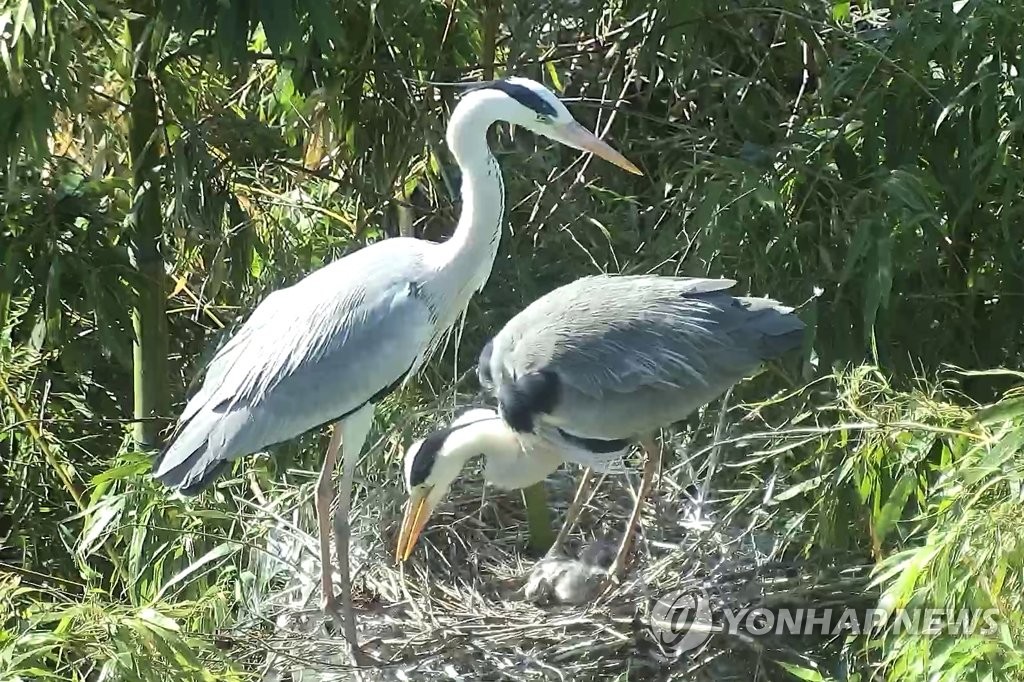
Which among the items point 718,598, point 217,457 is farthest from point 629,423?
point 217,457

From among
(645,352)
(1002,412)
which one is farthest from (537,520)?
(1002,412)

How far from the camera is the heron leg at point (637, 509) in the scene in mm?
3246

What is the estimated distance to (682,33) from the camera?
12.0 feet

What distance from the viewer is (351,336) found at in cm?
310

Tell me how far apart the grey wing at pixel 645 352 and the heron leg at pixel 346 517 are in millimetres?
372

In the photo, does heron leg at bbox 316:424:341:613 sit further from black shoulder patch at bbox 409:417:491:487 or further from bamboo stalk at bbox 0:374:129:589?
bamboo stalk at bbox 0:374:129:589

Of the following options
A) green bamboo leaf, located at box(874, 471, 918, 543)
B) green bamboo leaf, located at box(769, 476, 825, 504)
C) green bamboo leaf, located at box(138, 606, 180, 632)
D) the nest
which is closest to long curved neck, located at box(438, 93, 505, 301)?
the nest

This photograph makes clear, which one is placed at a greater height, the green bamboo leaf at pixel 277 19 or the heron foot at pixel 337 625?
the green bamboo leaf at pixel 277 19

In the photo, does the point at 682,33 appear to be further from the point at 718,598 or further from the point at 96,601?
the point at 96,601

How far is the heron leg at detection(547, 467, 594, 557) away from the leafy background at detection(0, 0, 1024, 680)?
1.78 feet

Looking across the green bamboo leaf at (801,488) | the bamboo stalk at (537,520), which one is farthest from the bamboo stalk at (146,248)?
the green bamboo leaf at (801,488)

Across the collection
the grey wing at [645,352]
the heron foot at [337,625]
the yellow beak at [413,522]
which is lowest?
the heron foot at [337,625]

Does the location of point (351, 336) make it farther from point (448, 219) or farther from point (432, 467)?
point (448, 219)

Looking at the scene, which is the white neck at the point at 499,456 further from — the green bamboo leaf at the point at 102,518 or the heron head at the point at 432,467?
the green bamboo leaf at the point at 102,518
